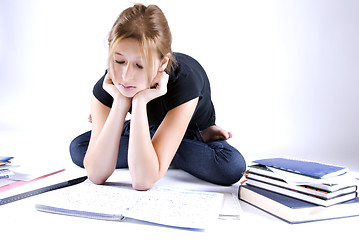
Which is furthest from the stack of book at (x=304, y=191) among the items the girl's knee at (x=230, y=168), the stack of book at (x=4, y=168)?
the stack of book at (x=4, y=168)

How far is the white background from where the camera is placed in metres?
3.51

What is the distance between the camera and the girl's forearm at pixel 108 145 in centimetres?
179

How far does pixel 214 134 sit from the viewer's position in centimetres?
252

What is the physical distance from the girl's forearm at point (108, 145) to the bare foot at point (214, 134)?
2.66 ft

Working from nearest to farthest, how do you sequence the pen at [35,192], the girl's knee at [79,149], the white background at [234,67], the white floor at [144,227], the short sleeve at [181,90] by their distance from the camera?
the white floor at [144,227], the pen at [35,192], the short sleeve at [181,90], the girl's knee at [79,149], the white background at [234,67]

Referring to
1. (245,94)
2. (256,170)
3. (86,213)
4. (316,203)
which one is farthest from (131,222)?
(245,94)

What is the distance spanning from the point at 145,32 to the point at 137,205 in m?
0.70

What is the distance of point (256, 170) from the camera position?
1.66 meters

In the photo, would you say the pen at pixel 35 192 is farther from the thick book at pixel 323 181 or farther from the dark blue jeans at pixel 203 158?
the thick book at pixel 323 181

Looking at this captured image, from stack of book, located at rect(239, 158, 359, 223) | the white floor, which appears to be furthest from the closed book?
the white floor

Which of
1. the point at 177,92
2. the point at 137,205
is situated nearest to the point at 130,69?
the point at 177,92

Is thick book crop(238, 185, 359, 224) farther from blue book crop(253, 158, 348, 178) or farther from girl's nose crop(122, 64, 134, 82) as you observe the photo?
girl's nose crop(122, 64, 134, 82)

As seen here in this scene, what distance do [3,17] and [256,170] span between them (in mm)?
3834

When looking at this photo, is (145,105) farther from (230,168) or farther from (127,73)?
(230,168)
